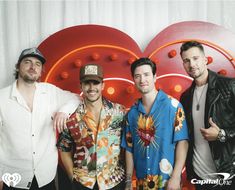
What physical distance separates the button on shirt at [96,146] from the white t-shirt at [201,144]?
0.34 metres

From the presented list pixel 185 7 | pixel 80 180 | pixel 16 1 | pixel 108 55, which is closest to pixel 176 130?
pixel 80 180

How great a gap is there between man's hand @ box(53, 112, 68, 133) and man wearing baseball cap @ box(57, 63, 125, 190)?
1.0 inches

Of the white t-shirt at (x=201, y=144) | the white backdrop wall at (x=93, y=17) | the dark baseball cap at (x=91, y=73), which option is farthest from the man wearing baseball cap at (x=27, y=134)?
the white t-shirt at (x=201, y=144)

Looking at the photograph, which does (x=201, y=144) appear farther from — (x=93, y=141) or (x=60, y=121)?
(x=60, y=121)

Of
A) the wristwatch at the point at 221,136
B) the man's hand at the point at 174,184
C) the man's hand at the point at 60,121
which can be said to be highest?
the man's hand at the point at 60,121

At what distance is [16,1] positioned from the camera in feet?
5.36

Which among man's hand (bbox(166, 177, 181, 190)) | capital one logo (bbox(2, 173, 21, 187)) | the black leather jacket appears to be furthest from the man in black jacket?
capital one logo (bbox(2, 173, 21, 187))

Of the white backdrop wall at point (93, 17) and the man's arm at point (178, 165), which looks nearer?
the man's arm at point (178, 165)

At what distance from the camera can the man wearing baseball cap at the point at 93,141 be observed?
125cm

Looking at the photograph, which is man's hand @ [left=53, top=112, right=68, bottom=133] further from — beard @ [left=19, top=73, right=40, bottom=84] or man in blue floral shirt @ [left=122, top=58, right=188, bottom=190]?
man in blue floral shirt @ [left=122, top=58, right=188, bottom=190]

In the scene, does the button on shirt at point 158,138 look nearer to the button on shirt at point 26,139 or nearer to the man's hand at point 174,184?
the man's hand at point 174,184

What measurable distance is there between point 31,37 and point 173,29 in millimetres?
824

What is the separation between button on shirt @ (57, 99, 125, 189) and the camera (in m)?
1.24

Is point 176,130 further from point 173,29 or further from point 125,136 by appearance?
point 173,29
